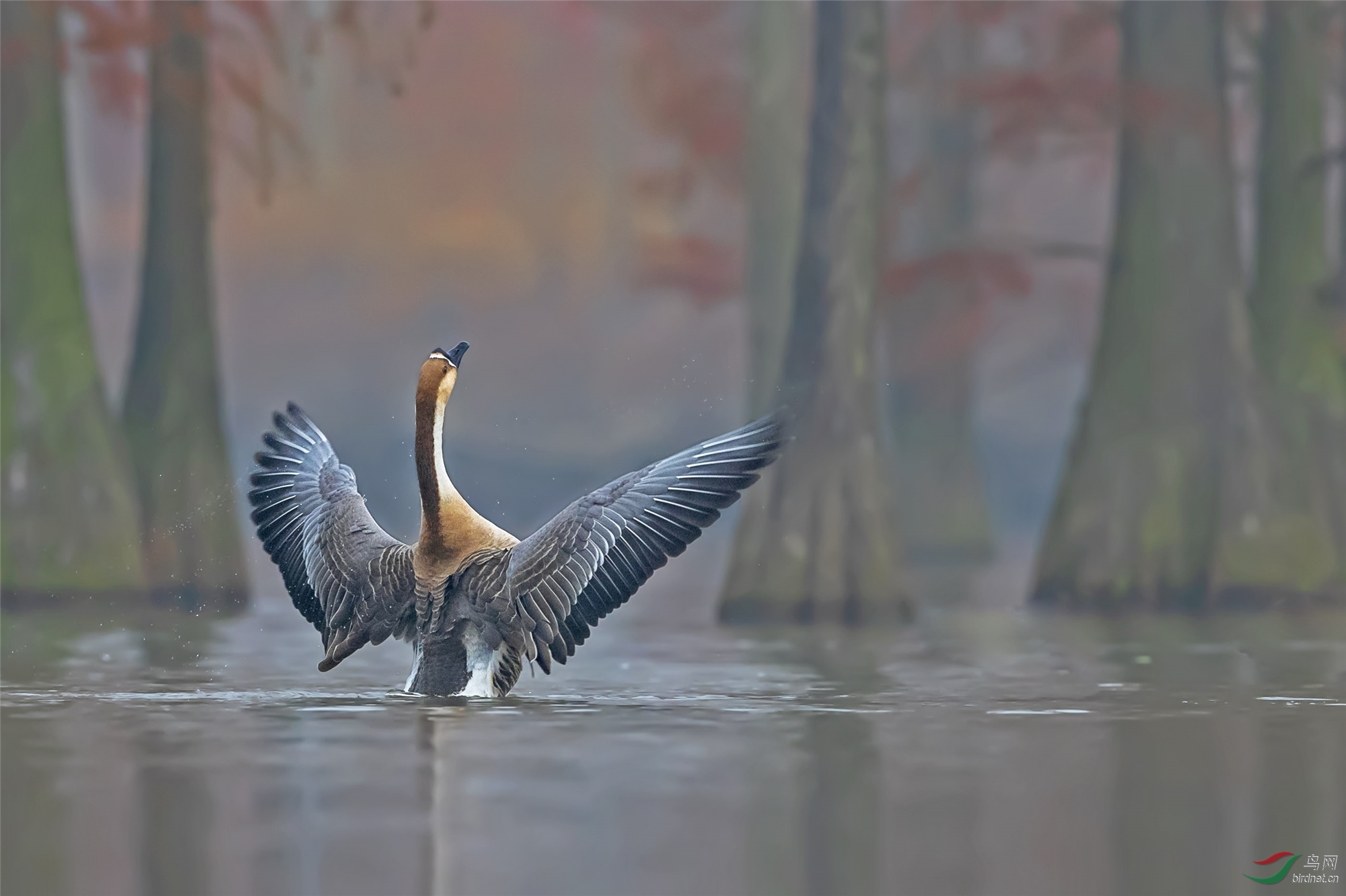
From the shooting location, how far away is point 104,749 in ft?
35.1

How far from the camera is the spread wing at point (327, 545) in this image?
12688 millimetres

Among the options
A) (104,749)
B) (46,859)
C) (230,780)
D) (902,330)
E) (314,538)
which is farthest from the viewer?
(902,330)

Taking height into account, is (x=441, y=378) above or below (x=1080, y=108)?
below

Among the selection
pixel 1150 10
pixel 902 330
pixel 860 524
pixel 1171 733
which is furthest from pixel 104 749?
pixel 902 330

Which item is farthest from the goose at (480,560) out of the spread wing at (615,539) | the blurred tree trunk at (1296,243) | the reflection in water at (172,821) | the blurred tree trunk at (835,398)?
the blurred tree trunk at (1296,243)

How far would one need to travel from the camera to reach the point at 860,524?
20.4m

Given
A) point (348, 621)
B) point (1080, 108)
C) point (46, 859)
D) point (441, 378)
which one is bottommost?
point (46, 859)

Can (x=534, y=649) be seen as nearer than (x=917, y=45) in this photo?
Yes

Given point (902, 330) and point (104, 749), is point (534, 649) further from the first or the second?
point (902, 330)

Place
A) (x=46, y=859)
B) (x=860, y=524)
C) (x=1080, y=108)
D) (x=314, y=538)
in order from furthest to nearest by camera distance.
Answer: (x=1080, y=108) < (x=860, y=524) < (x=314, y=538) < (x=46, y=859)

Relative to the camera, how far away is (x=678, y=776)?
32.2 ft

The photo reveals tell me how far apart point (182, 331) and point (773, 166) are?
26.1ft

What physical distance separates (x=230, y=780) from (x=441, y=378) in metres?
3.51

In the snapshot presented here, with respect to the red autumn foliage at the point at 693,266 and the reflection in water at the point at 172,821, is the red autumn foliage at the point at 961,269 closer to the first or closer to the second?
the red autumn foliage at the point at 693,266
